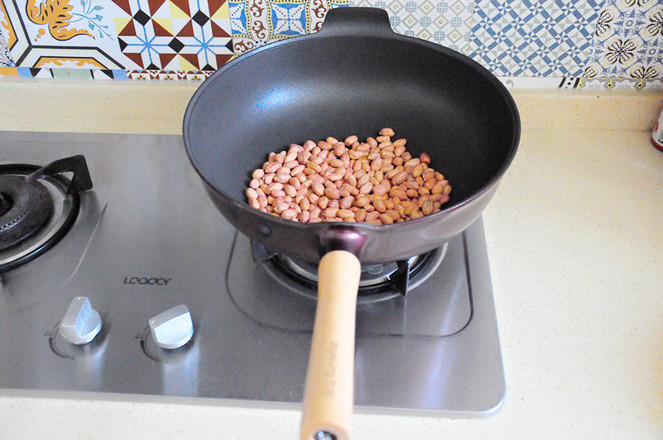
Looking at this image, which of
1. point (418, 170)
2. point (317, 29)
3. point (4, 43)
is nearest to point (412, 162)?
point (418, 170)

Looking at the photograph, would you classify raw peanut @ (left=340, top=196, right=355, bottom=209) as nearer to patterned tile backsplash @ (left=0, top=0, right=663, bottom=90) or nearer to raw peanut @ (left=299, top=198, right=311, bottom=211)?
raw peanut @ (left=299, top=198, right=311, bottom=211)

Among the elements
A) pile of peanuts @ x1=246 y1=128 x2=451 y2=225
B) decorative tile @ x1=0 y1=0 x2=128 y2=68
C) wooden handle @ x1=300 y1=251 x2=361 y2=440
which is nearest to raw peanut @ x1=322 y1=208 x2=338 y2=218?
pile of peanuts @ x1=246 y1=128 x2=451 y2=225

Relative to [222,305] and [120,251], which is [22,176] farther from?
[222,305]

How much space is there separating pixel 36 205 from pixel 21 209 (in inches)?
0.8

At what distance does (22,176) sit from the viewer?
757 millimetres

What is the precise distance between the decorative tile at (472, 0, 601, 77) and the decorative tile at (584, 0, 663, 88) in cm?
2

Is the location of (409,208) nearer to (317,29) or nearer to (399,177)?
(399,177)

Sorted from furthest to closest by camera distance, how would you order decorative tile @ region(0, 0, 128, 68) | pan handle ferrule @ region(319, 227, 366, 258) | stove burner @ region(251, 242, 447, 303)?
decorative tile @ region(0, 0, 128, 68) → stove burner @ region(251, 242, 447, 303) → pan handle ferrule @ region(319, 227, 366, 258)

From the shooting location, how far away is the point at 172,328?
1.85 ft

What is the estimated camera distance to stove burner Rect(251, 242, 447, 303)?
62 cm

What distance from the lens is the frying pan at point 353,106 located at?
64 cm

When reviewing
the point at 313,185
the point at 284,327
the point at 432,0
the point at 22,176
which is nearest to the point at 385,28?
the point at 432,0

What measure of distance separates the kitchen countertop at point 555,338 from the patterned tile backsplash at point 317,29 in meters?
0.14

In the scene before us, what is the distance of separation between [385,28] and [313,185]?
22 centimetres
